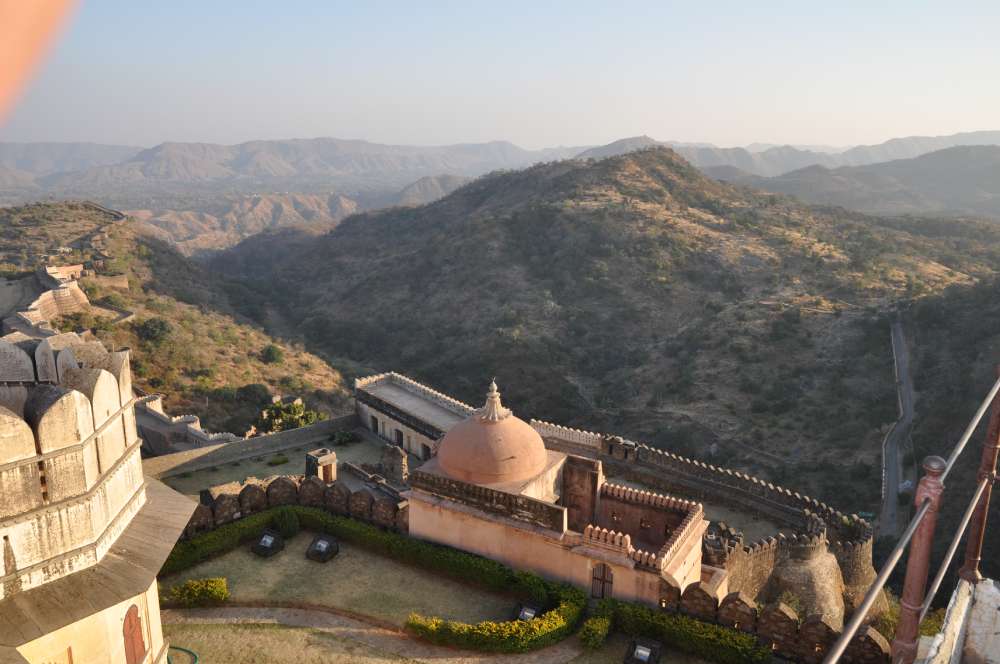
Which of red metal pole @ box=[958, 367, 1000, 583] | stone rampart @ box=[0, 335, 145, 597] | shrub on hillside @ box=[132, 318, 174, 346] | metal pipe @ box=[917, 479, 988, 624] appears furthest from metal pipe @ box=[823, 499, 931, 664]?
shrub on hillside @ box=[132, 318, 174, 346]

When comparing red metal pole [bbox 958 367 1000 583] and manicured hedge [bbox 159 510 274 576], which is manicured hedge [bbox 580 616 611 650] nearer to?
red metal pole [bbox 958 367 1000 583]

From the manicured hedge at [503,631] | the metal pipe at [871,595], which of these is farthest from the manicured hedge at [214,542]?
the metal pipe at [871,595]

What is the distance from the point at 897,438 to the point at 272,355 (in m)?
49.2

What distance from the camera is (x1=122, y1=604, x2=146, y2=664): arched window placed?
13.2 meters

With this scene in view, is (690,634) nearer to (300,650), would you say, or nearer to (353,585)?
(353,585)

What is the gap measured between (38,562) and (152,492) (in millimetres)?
3817

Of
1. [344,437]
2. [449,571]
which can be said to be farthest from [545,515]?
[344,437]

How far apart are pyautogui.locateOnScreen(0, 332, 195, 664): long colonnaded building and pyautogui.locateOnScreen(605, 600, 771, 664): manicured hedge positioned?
1124 cm

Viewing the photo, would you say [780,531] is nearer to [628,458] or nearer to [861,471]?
[628,458]

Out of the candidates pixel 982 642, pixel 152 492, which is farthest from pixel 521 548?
pixel 982 642

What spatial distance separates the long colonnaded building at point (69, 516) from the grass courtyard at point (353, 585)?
19.9ft

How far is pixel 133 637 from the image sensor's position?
13445 millimetres

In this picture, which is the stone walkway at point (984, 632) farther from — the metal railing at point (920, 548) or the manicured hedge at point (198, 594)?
the manicured hedge at point (198, 594)

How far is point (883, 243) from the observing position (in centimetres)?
7881
